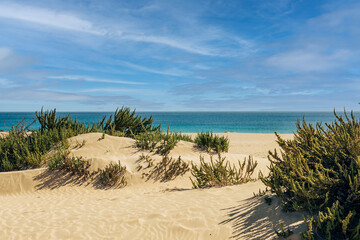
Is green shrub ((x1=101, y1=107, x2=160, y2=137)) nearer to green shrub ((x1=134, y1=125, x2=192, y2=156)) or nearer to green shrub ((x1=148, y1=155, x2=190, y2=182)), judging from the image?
green shrub ((x1=134, y1=125, x2=192, y2=156))

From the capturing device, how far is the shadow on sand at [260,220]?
3873 millimetres

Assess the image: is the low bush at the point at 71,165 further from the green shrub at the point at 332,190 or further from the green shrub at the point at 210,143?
the green shrub at the point at 332,190

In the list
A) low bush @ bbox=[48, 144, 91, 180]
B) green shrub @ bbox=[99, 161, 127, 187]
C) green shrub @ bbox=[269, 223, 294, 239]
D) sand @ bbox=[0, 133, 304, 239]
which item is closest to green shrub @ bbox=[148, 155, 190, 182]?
sand @ bbox=[0, 133, 304, 239]

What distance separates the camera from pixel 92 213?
5977 millimetres

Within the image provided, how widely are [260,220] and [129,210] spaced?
311 cm

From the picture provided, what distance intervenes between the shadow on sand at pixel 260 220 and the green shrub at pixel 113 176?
4741 millimetres

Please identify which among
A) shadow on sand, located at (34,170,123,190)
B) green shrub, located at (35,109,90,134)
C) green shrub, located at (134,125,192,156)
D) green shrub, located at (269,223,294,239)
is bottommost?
shadow on sand, located at (34,170,123,190)

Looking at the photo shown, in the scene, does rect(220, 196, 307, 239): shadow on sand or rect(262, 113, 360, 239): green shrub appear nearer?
rect(262, 113, 360, 239): green shrub

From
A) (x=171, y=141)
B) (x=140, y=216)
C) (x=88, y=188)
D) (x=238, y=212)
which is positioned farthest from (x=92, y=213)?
(x=171, y=141)

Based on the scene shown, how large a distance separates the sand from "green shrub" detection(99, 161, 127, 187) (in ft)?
0.77

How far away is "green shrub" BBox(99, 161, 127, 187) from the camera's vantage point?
27.9ft

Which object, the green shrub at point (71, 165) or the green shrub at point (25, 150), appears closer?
the green shrub at point (71, 165)

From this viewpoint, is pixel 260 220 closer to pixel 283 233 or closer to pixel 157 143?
pixel 283 233

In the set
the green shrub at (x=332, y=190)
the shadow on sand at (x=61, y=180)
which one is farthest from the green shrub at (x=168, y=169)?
the green shrub at (x=332, y=190)
